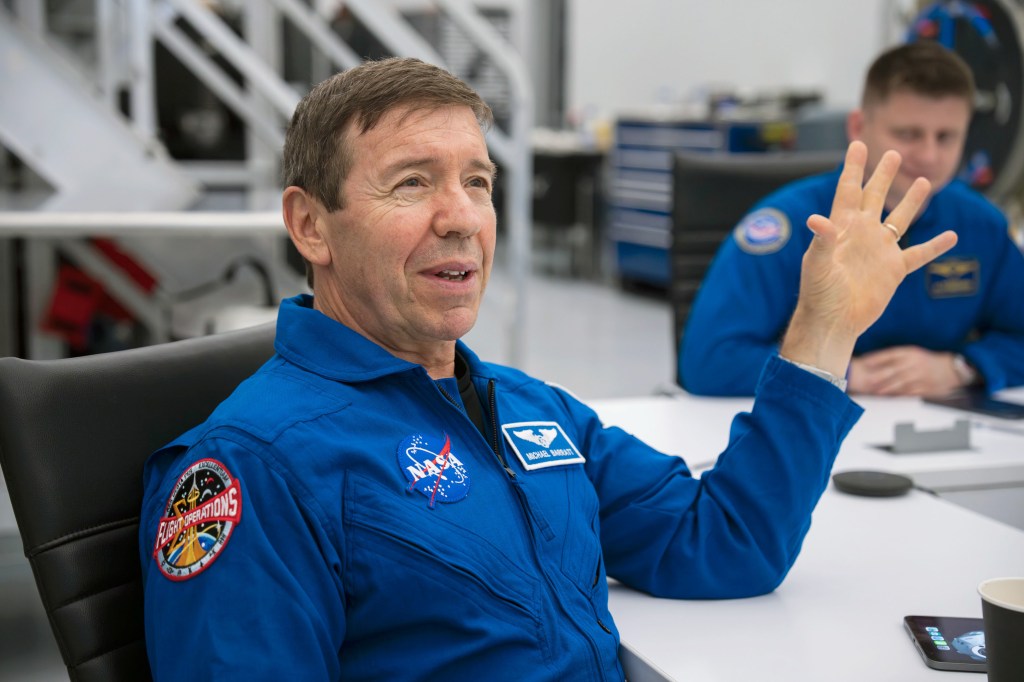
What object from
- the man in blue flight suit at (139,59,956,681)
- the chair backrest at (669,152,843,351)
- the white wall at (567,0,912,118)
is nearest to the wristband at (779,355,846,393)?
the man in blue flight suit at (139,59,956,681)

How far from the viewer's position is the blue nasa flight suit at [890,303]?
196cm

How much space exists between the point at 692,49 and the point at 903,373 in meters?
7.62

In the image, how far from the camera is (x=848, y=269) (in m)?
1.17

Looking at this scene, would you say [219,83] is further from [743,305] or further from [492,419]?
[492,419]

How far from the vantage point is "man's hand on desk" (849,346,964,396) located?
193 cm

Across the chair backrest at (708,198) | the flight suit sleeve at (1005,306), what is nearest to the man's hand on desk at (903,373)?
the flight suit sleeve at (1005,306)

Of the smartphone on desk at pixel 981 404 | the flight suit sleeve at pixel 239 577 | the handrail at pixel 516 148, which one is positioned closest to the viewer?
the flight suit sleeve at pixel 239 577

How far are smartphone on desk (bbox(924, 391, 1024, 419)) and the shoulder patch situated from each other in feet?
1.23

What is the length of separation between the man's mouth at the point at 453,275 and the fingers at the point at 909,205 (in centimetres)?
50

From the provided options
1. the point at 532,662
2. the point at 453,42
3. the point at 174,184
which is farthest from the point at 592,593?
the point at 453,42

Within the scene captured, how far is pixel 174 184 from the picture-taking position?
11.1ft

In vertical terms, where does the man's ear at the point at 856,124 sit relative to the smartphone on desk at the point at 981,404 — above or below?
above

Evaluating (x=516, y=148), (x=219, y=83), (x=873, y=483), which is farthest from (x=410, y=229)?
(x=219, y=83)

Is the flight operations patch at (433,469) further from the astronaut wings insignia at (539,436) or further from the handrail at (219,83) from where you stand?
the handrail at (219,83)
